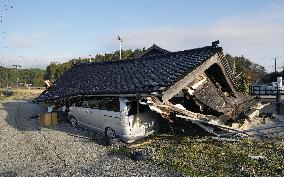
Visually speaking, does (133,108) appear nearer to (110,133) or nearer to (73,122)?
(110,133)

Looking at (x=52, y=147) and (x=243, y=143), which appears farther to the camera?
(x=52, y=147)

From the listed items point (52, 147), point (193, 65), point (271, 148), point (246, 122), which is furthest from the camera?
point (246, 122)

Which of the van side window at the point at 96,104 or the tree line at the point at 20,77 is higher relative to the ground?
the tree line at the point at 20,77

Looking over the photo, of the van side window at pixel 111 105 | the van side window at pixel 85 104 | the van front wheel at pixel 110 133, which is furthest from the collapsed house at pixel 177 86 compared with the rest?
the van front wheel at pixel 110 133

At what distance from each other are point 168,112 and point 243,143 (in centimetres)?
334

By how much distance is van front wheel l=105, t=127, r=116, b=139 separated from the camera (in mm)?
14100

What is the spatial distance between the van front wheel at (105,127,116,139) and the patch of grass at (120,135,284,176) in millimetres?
1553

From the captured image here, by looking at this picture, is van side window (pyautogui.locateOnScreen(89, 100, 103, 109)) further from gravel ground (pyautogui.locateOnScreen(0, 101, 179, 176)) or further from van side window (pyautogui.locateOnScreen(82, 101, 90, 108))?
gravel ground (pyautogui.locateOnScreen(0, 101, 179, 176))

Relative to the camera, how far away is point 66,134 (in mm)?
15664

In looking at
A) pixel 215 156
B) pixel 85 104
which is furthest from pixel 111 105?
pixel 215 156

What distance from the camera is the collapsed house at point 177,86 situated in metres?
13.3

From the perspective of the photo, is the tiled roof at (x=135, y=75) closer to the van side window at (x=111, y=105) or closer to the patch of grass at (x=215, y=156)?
the van side window at (x=111, y=105)

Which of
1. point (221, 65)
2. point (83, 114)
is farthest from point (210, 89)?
point (83, 114)

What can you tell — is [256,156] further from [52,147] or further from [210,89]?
[52,147]
